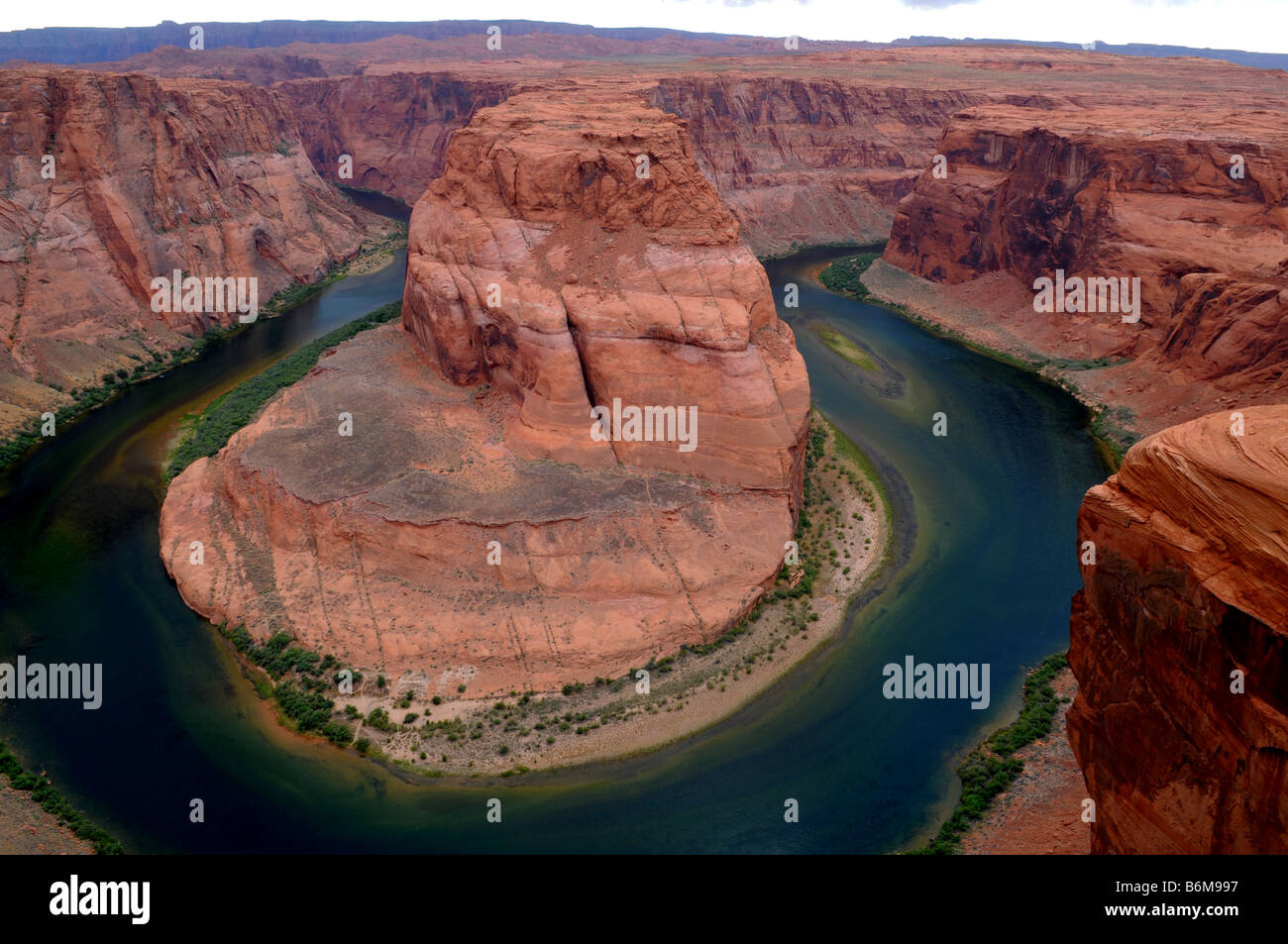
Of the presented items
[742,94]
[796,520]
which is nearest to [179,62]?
[742,94]

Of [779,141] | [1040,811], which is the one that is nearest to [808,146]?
[779,141]

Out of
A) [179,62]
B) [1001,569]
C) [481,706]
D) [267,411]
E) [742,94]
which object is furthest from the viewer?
[179,62]

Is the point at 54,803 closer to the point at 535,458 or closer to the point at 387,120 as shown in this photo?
the point at 535,458

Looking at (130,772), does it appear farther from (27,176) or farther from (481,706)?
(27,176)

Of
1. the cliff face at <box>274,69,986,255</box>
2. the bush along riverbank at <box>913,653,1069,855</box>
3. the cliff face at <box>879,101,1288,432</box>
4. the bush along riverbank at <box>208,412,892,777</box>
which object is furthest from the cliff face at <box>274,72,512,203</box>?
the bush along riverbank at <box>913,653,1069,855</box>

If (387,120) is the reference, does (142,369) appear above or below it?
below

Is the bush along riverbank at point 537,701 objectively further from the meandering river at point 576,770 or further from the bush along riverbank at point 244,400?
the bush along riverbank at point 244,400
